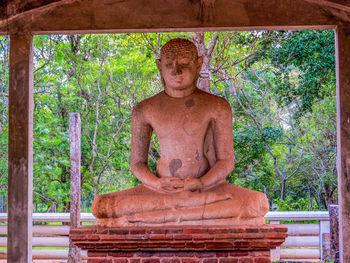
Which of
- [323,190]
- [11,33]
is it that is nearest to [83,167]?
[323,190]

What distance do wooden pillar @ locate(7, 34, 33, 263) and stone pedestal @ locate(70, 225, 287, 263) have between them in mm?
1465

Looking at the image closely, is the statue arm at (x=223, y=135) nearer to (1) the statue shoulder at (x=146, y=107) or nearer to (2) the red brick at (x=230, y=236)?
(1) the statue shoulder at (x=146, y=107)

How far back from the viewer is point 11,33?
5773mm

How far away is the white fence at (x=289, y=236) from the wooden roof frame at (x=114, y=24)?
382 centimetres

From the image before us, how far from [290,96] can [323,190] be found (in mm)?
3169

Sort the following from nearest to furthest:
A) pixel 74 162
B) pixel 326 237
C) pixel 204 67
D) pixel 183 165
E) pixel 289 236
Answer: pixel 183 165
pixel 74 162
pixel 204 67
pixel 326 237
pixel 289 236

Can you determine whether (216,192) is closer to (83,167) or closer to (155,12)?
(155,12)

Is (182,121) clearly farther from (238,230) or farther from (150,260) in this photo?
(150,260)

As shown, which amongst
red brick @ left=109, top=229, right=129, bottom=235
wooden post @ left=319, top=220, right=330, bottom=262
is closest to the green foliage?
wooden post @ left=319, top=220, right=330, bottom=262

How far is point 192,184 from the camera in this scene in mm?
4559

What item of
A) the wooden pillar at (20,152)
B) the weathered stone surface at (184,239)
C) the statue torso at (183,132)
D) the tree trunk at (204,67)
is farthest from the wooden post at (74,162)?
the weathered stone surface at (184,239)

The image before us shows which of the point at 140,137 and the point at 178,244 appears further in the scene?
the point at 140,137

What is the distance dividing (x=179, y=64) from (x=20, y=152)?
6.74ft

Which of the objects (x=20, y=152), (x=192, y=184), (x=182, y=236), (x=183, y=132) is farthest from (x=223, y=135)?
(x=20, y=152)
